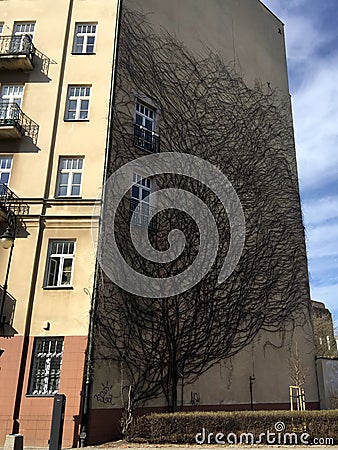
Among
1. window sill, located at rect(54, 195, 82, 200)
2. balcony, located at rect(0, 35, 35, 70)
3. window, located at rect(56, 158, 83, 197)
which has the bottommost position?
window sill, located at rect(54, 195, 82, 200)

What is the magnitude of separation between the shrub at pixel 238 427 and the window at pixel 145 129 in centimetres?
1074

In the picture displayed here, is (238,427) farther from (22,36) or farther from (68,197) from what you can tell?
(22,36)

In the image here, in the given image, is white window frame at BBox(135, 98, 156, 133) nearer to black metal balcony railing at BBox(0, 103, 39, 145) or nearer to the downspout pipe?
the downspout pipe

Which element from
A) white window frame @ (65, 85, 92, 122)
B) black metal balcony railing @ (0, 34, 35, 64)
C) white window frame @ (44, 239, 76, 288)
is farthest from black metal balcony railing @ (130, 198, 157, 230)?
black metal balcony railing @ (0, 34, 35, 64)

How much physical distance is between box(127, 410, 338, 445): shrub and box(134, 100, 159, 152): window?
10744mm

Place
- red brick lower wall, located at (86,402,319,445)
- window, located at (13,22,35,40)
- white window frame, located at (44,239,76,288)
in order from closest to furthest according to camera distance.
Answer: red brick lower wall, located at (86,402,319,445) → white window frame, located at (44,239,76,288) → window, located at (13,22,35,40)

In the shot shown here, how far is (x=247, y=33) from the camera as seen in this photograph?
2950cm

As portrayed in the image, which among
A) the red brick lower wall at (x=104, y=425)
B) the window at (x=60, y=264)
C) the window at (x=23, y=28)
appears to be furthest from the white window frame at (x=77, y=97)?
the red brick lower wall at (x=104, y=425)

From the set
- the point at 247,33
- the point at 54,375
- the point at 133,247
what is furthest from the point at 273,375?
the point at 247,33

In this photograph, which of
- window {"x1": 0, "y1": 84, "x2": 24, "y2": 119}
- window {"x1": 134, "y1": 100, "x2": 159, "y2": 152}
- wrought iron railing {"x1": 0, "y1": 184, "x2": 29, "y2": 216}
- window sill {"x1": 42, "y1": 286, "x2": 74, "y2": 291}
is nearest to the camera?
window sill {"x1": 42, "y1": 286, "x2": 74, "y2": 291}

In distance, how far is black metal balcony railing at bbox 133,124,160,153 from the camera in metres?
19.1

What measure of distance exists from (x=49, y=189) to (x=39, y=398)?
7.35 meters

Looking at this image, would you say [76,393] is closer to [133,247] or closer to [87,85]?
[133,247]

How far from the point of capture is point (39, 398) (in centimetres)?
1434
